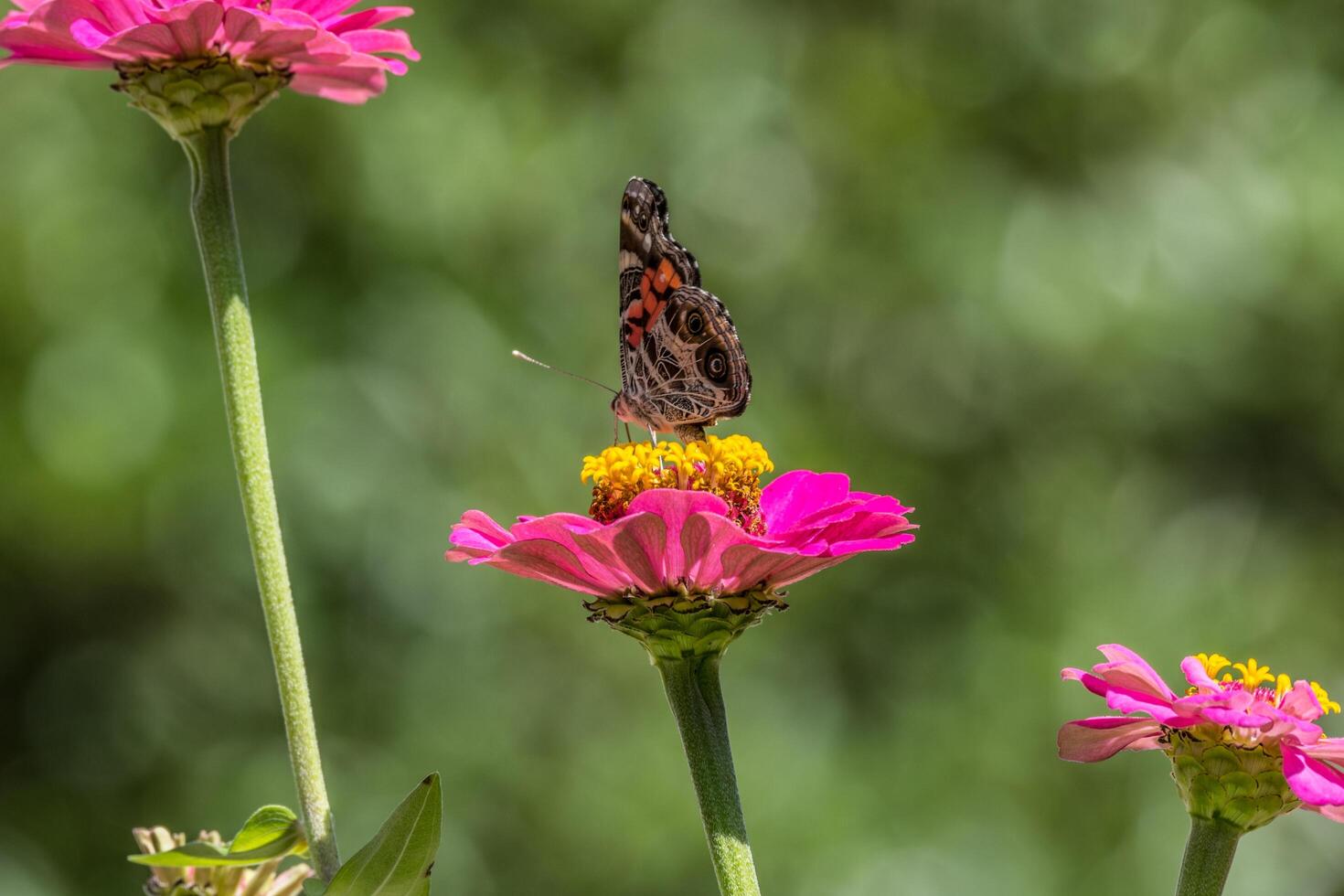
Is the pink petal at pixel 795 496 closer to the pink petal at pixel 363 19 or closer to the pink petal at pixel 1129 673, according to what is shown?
the pink petal at pixel 1129 673

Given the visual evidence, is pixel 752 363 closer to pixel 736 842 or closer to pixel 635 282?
pixel 635 282

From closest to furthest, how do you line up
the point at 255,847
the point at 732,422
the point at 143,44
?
the point at 255,847, the point at 143,44, the point at 732,422

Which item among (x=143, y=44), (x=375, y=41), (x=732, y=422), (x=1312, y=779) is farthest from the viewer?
(x=732, y=422)

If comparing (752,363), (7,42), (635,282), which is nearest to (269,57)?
(7,42)

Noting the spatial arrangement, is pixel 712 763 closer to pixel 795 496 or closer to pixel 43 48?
pixel 795 496

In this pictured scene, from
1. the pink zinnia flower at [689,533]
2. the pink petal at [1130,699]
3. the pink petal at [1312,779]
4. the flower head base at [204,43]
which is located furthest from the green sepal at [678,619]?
the flower head base at [204,43]

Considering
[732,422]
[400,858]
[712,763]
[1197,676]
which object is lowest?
[400,858]

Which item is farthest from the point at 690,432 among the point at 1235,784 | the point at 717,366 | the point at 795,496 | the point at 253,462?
the point at 1235,784
